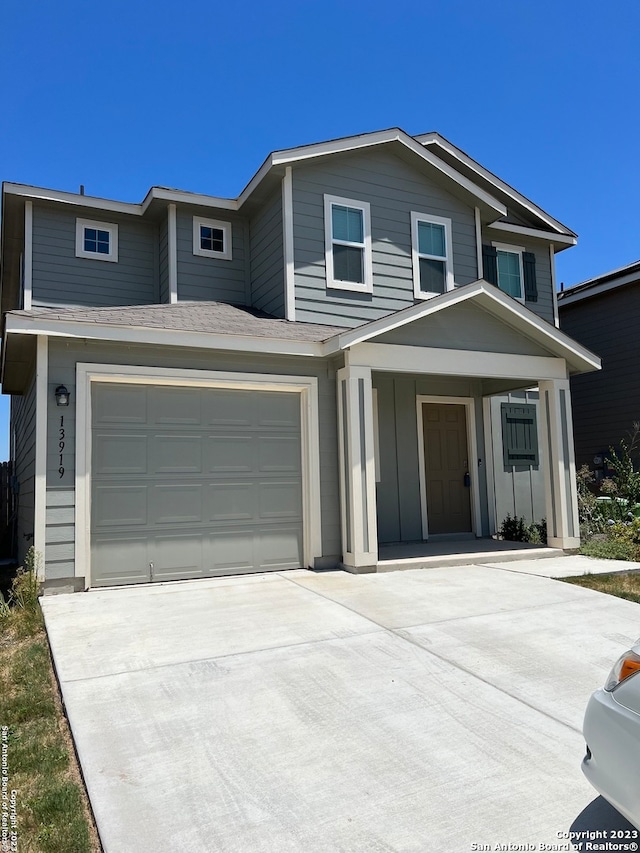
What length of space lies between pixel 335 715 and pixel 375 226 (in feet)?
25.8

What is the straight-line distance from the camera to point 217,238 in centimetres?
1075

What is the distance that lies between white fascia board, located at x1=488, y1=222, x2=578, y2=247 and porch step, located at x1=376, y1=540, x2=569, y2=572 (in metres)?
5.95

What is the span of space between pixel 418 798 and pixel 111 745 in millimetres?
1631

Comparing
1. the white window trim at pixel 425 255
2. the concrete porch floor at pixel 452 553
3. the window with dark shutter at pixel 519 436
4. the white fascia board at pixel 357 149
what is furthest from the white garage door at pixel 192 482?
the window with dark shutter at pixel 519 436

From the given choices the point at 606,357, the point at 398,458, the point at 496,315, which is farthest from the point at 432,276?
the point at 606,357

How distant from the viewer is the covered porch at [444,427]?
26.2 ft

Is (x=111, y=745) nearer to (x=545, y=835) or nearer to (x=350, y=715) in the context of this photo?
(x=350, y=715)

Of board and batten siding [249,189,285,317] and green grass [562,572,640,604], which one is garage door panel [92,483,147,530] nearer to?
board and batten siding [249,189,285,317]

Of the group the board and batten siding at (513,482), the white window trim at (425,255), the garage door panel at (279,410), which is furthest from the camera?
the board and batten siding at (513,482)

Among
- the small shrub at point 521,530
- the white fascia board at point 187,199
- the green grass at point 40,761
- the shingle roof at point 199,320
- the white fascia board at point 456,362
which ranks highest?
the white fascia board at point 187,199

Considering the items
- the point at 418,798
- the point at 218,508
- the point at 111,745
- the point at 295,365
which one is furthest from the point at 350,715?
the point at 295,365

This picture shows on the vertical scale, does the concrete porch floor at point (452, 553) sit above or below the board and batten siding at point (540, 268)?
below

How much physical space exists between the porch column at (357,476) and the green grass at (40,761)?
3.73 m

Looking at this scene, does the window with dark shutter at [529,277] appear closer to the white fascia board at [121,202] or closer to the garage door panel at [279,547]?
the white fascia board at [121,202]
